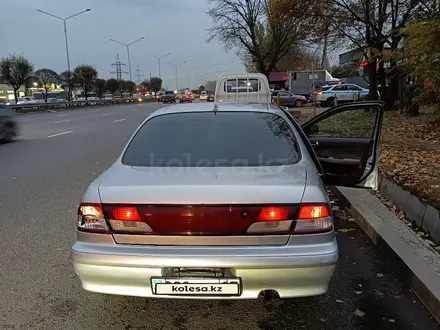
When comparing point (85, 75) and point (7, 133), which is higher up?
point (85, 75)

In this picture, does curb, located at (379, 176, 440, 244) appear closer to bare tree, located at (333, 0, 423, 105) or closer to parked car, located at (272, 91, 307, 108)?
bare tree, located at (333, 0, 423, 105)

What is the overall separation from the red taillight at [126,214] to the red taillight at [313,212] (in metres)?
1.02

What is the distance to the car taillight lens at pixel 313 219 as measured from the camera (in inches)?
106

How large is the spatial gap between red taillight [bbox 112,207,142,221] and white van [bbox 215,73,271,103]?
12954 mm

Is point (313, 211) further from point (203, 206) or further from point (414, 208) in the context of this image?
point (414, 208)

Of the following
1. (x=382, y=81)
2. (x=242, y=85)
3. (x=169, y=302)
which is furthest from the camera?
(x=382, y=81)

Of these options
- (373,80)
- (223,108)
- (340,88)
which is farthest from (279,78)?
(223,108)

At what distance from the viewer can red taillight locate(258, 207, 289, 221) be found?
2.65 m

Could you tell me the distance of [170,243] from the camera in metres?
2.67

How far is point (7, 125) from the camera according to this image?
13406 millimetres

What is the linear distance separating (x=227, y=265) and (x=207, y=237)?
0.70 feet

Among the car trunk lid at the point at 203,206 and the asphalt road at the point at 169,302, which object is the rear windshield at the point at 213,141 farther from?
the asphalt road at the point at 169,302

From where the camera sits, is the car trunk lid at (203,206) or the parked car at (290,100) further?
the parked car at (290,100)

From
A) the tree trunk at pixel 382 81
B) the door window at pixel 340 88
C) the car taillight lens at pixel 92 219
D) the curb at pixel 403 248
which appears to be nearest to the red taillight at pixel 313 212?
the curb at pixel 403 248
